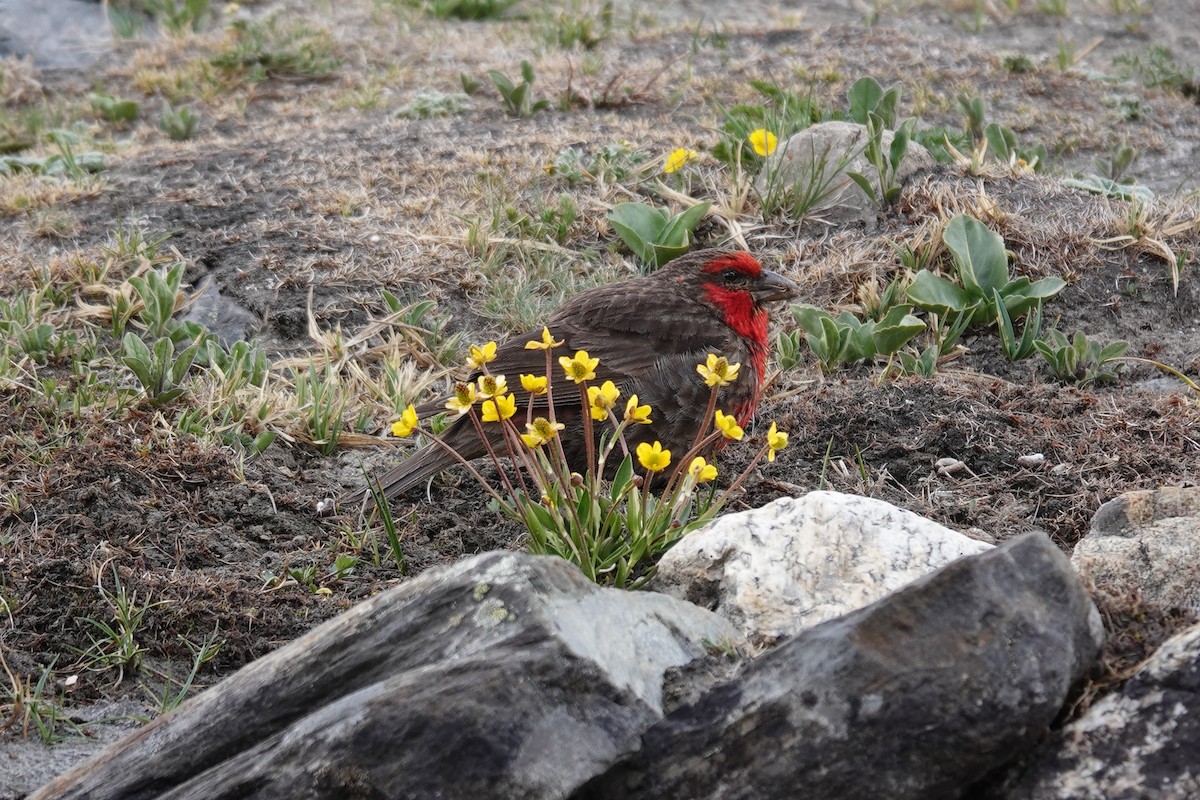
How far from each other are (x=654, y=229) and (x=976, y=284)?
4.70 feet

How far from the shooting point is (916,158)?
612 cm

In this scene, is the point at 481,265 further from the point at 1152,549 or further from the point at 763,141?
the point at 1152,549

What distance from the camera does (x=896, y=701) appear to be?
231 centimetres

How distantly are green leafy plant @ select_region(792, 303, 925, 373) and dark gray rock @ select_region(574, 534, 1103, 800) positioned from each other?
97.6 inches

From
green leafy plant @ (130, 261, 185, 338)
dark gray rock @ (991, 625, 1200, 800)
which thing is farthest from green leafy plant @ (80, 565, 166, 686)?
dark gray rock @ (991, 625, 1200, 800)

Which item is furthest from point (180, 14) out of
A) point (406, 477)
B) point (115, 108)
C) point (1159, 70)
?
point (1159, 70)

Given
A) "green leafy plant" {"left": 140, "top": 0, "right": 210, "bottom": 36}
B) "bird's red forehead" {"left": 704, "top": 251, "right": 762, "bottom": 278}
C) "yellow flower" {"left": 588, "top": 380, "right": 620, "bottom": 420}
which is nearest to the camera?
"yellow flower" {"left": 588, "top": 380, "right": 620, "bottom": 420}

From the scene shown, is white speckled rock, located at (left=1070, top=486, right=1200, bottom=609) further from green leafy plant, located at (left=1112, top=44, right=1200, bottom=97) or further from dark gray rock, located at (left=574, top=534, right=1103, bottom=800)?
green leafy plant, located at (left=1112, top=44, right=1200, bottom=97)

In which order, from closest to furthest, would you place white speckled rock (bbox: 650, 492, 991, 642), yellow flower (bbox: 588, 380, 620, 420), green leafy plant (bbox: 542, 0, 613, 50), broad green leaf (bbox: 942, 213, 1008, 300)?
white speckled rock (bbox: 650, 492, 991, 642)
yellow flower (bbox: 588, 380, 620, 420)
broad green leaf (bbox: 942, 213, 1008, 300)
green leafy plant (bbox: 542, 0, 613, 50)

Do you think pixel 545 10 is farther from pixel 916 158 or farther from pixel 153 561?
pixel 153 561

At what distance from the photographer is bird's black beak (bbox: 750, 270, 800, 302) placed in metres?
4.96

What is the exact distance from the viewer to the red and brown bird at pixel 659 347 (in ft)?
15.0

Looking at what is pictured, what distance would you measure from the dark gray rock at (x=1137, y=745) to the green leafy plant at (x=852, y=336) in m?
2.53

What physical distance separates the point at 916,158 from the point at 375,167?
269 cm
